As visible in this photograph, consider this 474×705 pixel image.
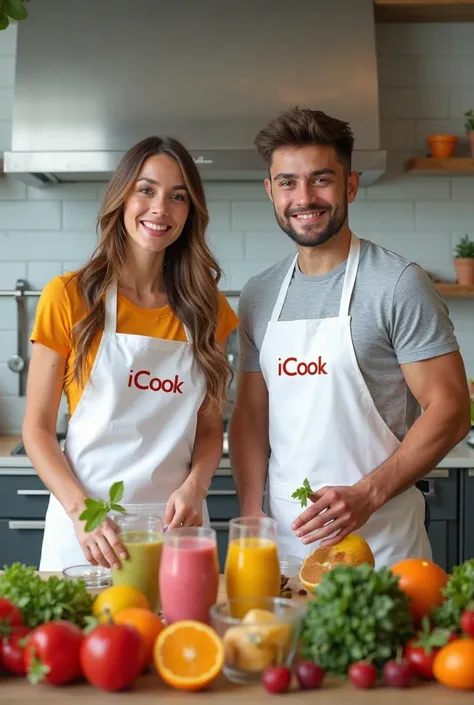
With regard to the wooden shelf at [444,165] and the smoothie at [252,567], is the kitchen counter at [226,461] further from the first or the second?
the smoothie at [252,567]

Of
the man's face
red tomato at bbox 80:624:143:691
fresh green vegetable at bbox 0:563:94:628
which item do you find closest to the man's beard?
the man's face

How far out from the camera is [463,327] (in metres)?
3.38

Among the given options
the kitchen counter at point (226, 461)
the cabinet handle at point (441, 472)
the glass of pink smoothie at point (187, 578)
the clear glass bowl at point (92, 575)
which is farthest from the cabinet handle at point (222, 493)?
the glass of pink smoothie at point (187, 578)

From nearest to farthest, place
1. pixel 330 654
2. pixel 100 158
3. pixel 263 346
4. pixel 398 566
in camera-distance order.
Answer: pixel 330 654, pixel 398 566, pixel 263 346, pixel 100 158

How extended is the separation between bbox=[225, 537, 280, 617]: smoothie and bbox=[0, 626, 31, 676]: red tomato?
0.31m

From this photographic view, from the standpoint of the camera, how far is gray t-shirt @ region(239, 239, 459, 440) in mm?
1859

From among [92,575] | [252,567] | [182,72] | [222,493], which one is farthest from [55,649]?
[182,72]

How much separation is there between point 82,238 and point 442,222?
142cm

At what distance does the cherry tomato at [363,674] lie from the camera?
1.04 meters

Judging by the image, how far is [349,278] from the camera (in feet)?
6.39

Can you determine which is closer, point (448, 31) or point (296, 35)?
point (296, 35)

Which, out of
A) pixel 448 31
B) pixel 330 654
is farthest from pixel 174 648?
pixel 448 31

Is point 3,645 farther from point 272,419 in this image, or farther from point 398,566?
point 272,419

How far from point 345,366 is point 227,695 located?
970 mm
